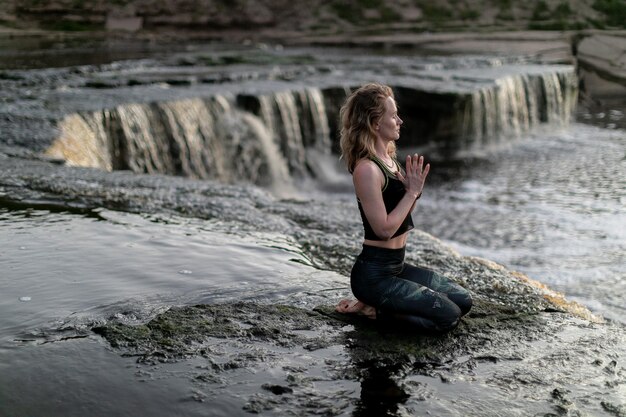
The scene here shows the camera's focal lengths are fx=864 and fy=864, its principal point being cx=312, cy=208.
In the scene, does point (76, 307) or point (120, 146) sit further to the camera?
point (120, 146)

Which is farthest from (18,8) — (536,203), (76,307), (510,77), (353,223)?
(76,307)

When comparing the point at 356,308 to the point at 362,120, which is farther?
the point at 356,308

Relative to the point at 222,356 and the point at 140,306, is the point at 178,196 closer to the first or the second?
the point at 140,306

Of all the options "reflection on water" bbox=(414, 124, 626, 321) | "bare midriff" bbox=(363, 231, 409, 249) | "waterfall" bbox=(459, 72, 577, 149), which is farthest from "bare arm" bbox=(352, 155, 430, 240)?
"waterfall" bbox=(459, 72, 577, 149)

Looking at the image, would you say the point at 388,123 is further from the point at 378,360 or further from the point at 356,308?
the point at 378,360

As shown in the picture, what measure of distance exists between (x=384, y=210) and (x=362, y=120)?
0.40m

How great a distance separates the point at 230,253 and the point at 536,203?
6.73m

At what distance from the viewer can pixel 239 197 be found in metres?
7.20

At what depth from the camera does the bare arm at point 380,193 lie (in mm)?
3637

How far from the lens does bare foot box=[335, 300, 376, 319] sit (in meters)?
3.86

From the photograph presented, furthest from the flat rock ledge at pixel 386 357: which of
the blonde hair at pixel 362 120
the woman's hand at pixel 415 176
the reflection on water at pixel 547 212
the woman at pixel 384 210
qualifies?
the reflection on water at pixel 547 212

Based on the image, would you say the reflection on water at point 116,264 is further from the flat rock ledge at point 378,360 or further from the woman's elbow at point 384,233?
the woman's elbow at point 384,233

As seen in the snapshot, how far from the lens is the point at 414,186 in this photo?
3648 millimetres

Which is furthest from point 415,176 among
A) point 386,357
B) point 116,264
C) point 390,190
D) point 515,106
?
point 515,106
